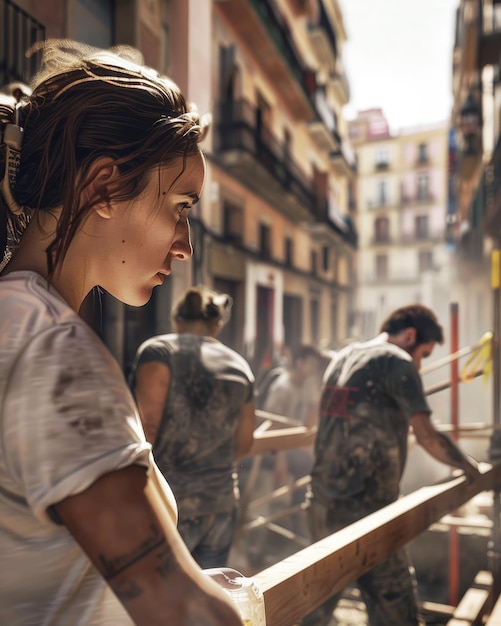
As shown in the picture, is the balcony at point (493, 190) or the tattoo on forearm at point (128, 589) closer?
the tattoo on forearm at point (128, 589)

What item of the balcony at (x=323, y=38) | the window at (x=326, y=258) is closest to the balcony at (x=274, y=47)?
the balcony at (x=323, y=38)

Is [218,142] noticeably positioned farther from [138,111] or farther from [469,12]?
[138,111]

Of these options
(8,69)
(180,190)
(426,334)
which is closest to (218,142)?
(8,69)

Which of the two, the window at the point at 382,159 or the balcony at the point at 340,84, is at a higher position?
the window at the point at 382,159

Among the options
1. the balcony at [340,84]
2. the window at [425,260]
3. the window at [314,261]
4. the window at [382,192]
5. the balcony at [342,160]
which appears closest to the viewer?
the window at [314,261]

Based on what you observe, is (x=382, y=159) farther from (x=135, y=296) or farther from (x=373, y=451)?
(x=135, y=296)

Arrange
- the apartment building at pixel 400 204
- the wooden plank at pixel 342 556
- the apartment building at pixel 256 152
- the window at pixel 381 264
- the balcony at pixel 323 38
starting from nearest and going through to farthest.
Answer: the wooden plank at pixel 342 556 < the apartment building at pixel 256 152 < the balcony at pixel 323 38 < the apartment building at pixel 400 204 < the window at pixel 381 264

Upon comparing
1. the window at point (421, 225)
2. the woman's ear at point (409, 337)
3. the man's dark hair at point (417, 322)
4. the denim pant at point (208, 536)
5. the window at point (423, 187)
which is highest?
the window at point (423, 187)

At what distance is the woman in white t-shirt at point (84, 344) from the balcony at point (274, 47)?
10.7m

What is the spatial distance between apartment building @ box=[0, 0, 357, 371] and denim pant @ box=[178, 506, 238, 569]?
3.23 feet

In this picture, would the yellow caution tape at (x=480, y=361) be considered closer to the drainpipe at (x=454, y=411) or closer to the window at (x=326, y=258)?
the drainpipe at (x=454, y=411)

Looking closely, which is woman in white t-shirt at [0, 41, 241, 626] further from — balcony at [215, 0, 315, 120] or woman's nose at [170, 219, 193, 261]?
balcony at [215, 0, 315, 120]

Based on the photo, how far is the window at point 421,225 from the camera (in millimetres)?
32688

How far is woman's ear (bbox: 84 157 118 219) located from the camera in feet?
2.55
